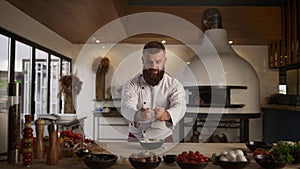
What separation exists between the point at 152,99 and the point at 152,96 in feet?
0.07

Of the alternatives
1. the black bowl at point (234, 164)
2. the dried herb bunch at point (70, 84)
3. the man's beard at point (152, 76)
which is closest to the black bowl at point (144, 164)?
the black bowl at point (234, 164)

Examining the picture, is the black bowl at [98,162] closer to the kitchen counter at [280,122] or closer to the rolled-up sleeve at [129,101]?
the rolled-up sleeve at [129,101]

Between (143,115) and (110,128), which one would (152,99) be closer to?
(143,115)

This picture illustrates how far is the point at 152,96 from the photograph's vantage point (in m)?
2.36

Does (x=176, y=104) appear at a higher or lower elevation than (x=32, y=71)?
lower

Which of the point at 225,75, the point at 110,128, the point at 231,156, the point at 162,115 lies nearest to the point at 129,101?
the point at 162,115

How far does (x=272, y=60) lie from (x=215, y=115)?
1.45 m

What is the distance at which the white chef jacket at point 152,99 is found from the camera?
2273 mm

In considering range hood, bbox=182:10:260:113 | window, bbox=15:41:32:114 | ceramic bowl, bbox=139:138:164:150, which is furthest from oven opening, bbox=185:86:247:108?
ceramic bowl, bbox=139:138:164:150

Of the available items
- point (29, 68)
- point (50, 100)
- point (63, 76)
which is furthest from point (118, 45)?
point (29, 68)

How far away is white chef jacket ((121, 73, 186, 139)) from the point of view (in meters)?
2.27

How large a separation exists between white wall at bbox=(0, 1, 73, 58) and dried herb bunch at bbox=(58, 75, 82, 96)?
407 mm

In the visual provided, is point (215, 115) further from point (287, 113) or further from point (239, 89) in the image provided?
point (287, 113)

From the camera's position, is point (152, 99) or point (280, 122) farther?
point (280, 122)
